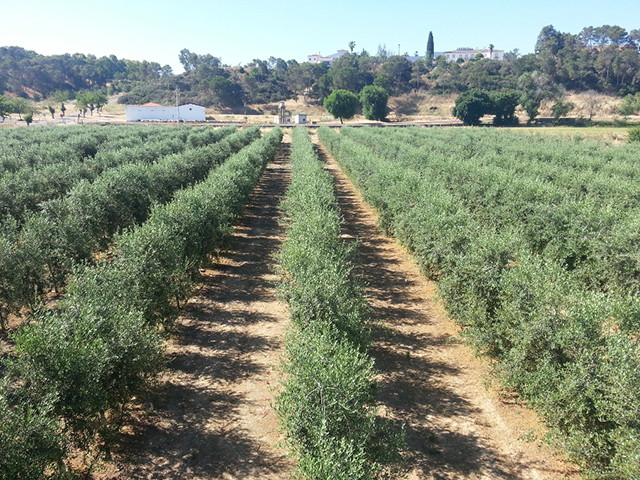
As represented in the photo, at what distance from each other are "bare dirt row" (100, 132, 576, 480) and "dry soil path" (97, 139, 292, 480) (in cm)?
3

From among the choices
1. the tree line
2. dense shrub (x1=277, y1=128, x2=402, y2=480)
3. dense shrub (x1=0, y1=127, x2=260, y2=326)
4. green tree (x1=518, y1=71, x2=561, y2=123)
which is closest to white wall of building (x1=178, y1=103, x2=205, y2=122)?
the tree line

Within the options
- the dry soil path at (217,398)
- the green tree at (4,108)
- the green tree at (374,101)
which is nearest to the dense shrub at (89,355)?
the dry soil path at (217,398)

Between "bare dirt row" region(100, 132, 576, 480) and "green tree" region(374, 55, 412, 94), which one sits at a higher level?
"green tree" region(374, 55, 412, 94)

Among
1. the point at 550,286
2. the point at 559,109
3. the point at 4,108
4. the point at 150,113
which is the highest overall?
the point at 559,109

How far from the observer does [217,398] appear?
10.5m

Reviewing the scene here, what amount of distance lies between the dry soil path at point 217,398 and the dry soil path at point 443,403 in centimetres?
306

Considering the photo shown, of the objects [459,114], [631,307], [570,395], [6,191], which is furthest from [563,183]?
[459,114]

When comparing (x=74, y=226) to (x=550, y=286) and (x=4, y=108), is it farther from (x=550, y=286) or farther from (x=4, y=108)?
(x=4, y=108)

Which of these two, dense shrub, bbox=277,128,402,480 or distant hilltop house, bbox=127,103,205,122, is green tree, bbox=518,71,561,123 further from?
dense shrub, bbox=277,128,402,480

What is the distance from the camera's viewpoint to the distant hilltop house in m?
110

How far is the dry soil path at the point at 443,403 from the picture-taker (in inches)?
334

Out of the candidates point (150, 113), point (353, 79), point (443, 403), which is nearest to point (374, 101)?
point (353, 79)

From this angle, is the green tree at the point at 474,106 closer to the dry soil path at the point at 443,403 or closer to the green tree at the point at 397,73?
the green tree at the point at 397,73

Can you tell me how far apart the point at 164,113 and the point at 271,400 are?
11686 cm
